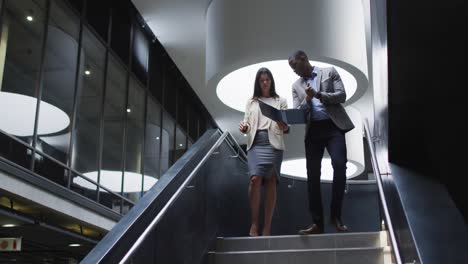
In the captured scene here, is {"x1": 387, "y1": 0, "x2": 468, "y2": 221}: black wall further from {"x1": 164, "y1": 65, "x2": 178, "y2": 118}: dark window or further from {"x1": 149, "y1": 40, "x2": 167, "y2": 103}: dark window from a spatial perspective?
{"x1": 164, "y1": 65, "x2": 178, "y2": 118}: dark window

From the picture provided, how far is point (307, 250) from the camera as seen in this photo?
5070 mm

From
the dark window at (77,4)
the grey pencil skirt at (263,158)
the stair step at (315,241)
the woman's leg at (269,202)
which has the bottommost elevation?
the stair step at (315,241)

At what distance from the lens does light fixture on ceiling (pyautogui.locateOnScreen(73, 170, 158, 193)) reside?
11.8 m

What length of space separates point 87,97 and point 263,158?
6.96 metres

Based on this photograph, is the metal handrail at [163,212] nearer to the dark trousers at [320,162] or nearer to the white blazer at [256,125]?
the white blazer at [256,125]

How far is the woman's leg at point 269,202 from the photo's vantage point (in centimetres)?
615

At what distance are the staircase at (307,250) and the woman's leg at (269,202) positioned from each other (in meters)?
0.51

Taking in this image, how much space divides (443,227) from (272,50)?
579 cm

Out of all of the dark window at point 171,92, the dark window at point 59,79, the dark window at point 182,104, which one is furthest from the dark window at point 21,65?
the dark window at point 182,104

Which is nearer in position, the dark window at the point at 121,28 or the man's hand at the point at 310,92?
the man's hand at the point at 310,92

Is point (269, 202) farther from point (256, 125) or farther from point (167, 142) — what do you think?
point (167, 142)

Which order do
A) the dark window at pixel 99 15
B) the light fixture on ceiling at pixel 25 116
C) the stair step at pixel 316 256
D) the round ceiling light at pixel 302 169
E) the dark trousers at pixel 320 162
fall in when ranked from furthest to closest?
the round ceiling light at pixel 302 169 < the dark window at pixel 99 15 < the light fixture on ceiling at pixel 25 116 < the dark trousers at pixel 320 162 < the stair step at pixel 316 256

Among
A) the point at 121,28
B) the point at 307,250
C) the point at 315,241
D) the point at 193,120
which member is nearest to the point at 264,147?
the point at 315,241

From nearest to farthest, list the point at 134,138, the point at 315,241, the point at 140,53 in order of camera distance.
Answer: the point at 315,241, the point at 134,138, the point at 140,53
